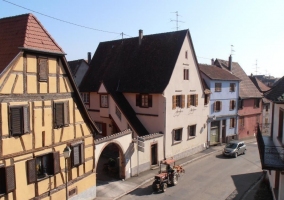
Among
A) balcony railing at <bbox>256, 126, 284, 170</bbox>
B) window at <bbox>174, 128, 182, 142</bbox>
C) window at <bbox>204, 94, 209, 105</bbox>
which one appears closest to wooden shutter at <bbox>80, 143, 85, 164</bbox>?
balcony railing at <bbox>256, 126, 284, 170</bbox>

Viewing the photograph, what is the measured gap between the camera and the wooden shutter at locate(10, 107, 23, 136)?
485 inches

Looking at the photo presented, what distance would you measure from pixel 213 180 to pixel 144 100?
10.2 m

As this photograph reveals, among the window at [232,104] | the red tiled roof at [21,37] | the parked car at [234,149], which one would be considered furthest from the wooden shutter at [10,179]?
the window at [232,104]

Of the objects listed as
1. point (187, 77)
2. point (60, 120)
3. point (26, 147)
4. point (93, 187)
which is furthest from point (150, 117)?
point (26, 147)

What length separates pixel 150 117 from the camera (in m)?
27.6

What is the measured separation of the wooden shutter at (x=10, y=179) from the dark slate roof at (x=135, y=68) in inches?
604

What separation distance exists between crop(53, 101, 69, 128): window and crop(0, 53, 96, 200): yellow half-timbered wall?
0.17 metres

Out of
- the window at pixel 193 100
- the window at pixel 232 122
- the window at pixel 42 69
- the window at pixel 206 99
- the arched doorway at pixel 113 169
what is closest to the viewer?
the window at pixel 42 69

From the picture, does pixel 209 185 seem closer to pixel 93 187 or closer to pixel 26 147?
pixel 93 187

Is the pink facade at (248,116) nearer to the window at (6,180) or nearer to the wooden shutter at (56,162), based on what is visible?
the wooden shutter at (56,162)

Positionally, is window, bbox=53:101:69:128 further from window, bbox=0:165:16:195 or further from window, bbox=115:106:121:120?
window, bbox=115:106:121:120

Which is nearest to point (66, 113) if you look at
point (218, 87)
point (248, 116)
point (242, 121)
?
point (218, 87)

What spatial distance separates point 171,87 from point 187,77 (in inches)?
121

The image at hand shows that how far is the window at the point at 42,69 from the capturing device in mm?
13703
